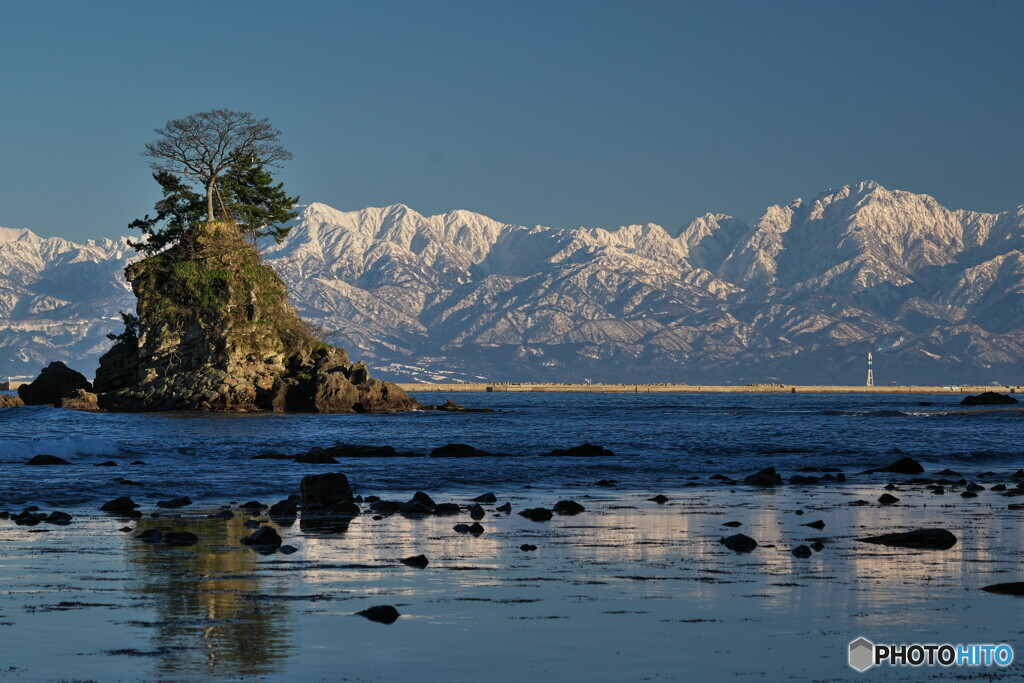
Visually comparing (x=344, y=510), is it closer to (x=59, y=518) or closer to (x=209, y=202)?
(x=59, y=518)

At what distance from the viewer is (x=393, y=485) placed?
146 feet

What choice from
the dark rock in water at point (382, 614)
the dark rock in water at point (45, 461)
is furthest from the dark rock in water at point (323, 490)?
the dark rock in water at point (45, 461)

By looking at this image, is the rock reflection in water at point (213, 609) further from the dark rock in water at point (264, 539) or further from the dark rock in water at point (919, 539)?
the dark rock in water at point (919, 539)

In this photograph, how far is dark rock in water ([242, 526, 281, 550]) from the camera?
992 inches

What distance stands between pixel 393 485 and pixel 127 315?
96.0 metres

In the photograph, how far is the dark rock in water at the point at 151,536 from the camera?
85.0 feet

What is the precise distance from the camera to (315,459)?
5566 centimetres

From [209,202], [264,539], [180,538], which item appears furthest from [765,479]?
[209,202]

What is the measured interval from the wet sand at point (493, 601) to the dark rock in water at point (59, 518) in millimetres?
386

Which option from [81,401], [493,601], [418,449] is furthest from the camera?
[81,401]

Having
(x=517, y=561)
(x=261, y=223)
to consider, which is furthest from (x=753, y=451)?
(x=261, y=223)

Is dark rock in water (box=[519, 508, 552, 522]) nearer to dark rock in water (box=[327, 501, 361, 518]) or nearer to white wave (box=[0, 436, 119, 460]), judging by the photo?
dark rock in water (box=[327, 501, 361, 518])

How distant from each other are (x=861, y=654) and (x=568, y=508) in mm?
19393
